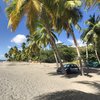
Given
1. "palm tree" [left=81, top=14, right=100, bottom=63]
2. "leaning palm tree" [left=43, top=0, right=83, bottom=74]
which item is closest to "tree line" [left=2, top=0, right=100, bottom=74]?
"leaning palm tree" [left=43, top=0, right=83, bottom=74]

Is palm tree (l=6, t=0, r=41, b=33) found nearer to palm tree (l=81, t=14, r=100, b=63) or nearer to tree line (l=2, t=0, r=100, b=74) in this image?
tree line (l=2, t=0, r=100, b=74)

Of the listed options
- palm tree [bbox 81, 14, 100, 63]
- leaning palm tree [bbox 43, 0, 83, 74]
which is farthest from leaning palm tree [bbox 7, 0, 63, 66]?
palm tree [bbox 81, 14, 100, 63]

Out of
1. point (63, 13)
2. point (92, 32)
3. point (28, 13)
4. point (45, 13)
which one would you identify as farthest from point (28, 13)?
point (92, 32)

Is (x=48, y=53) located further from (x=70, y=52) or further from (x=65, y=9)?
(x=65, y=9)

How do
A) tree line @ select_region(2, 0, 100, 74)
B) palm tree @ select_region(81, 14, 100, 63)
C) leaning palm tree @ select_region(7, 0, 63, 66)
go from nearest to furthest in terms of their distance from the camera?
leaning palm tree @ select_region(7, 0, 63, 66) → tree line @ select_region(2, 0, 100, 74) → palm tree @ select_region(81, 14, 100, 63)

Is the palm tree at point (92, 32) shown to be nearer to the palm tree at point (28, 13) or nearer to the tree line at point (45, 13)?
the tree line at point (45, 13)

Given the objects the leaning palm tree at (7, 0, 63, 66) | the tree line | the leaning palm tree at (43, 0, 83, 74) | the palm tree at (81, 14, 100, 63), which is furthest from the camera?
the palm tree at (81, 14, 100, 63)

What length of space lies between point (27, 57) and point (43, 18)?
60.8 m

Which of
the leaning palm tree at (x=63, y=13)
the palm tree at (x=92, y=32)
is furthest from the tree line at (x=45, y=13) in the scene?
the palm tree at (x=92, y=32)

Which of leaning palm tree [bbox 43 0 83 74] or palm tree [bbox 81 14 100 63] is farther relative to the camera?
palm tree [bbox 81 14 100 63]

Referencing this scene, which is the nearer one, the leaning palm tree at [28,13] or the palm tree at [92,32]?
the leaning palm tree at [28,13]

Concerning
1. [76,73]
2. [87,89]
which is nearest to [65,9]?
[76,73]

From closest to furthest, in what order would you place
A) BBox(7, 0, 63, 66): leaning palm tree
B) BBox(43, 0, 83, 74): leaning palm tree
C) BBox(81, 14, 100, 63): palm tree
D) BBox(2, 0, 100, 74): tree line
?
BBox(7, 0, 63, 66): leaning palm tree < BBox(2, 0, 100, 74): tree line < BBox(43, 0, 83, 74): leaning palm tree < BBox(81, 14, 100, 63): palm tree

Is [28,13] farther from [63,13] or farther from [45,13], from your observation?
[63,13]
